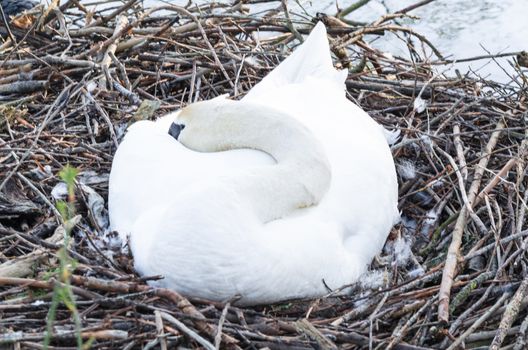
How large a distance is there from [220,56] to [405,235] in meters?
1.91

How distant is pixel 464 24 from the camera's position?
8.09 meters

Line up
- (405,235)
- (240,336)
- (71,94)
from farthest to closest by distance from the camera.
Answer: (71,94), (405,235), (240,336)

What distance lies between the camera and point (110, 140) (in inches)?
199

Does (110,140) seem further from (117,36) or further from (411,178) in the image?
(411,178)

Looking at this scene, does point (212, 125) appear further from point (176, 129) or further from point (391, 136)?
point (391, 136)

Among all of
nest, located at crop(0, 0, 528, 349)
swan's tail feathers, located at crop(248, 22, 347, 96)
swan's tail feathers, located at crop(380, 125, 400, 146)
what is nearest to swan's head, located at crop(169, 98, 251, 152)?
nest, located at crop(0, 0, 528, 349)

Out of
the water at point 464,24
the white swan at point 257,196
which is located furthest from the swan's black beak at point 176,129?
the water at point 464,24

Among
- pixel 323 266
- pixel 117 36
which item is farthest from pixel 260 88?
pixel 323 266

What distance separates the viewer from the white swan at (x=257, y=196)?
3.39m

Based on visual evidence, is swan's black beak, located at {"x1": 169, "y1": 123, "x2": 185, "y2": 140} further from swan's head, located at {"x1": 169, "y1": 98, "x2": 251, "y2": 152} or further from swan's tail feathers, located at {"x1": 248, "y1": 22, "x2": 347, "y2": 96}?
swan's tail feathers, located at {"x1": 248, "y1": 22, "x2": 347, "y2": 96}

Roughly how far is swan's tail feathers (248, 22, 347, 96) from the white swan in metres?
0.38

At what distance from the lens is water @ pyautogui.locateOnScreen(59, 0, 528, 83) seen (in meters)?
7.62

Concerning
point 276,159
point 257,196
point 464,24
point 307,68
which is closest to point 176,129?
point 276,159

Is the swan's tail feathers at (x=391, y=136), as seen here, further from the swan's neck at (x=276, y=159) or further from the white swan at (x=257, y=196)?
the swan's neck at (x=276, y=159)
